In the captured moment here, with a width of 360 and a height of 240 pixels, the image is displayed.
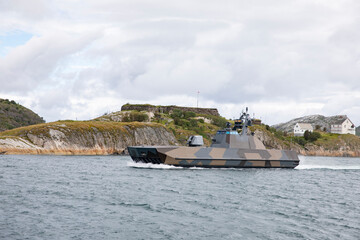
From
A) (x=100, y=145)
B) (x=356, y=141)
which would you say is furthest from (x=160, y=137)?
(x=356, y=141)

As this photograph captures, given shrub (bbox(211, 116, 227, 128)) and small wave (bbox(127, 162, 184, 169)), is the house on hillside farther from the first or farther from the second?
small wave (bbox(127, 162, 184, 169))

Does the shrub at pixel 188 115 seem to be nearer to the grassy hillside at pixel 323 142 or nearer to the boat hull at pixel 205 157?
the grassy hillside at pixel 323 142

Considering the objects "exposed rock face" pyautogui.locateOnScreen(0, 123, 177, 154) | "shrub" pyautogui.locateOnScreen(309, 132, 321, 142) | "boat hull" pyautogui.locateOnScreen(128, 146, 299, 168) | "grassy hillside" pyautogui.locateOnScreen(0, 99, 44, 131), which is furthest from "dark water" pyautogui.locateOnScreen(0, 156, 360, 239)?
"shrub" pyautogui.locateOnScreen(309, 132, 321, 142)

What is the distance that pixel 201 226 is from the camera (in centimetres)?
1525

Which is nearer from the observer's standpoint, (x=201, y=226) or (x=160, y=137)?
(x=201, y=226)

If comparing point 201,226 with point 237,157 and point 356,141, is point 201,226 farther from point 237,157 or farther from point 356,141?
point 356,141

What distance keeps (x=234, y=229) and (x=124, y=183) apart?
45.9ft

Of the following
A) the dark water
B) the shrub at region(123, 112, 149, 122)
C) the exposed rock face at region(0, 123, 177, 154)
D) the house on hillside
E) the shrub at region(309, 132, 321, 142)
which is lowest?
the dark water

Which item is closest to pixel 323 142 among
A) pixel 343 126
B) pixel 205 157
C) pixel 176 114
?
pixel 343 126

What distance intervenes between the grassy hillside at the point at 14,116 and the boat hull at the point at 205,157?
76469 millimetres

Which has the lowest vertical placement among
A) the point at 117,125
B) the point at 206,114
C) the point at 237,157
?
the point at 237,157

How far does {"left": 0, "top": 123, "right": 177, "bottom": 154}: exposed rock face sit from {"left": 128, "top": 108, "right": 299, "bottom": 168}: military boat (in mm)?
31852

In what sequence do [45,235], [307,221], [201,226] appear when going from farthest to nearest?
[307,221]
[201,226]
[45,235]

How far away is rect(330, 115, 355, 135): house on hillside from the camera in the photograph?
508 ft
